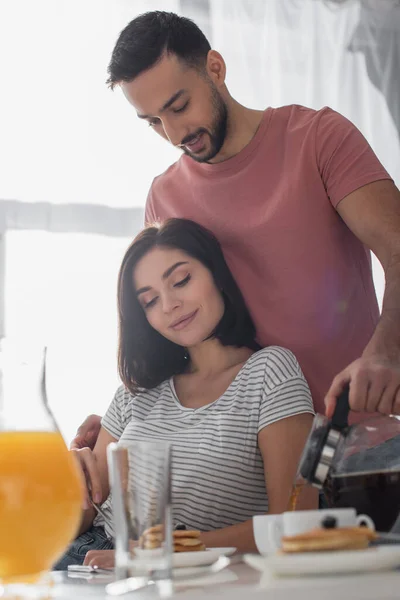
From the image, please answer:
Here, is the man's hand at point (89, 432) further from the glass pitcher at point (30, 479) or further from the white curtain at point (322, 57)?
the white curtain at point (322, 57)

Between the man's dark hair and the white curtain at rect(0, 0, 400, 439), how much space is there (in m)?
1.05

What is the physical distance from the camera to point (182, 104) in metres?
1.94

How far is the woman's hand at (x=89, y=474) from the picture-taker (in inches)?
62.0

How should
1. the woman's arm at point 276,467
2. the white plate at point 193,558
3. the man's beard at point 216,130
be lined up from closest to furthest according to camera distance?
the white plate at point 193,558 < the woman's arm at point 276,467 < the man's beard at point 216,130

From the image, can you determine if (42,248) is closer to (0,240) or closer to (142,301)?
(0,240)

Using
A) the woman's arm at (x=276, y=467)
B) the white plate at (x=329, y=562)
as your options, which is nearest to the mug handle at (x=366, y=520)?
the white plate at (x=329, y=562)

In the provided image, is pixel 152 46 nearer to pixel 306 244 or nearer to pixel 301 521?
pixel 306 244

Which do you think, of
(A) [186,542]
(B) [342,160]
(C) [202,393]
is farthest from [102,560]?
(B) [342,160]

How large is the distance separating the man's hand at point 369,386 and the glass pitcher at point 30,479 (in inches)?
18.6

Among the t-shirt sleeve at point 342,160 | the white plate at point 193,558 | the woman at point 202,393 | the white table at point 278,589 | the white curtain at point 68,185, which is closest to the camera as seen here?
the white table at point 278,589

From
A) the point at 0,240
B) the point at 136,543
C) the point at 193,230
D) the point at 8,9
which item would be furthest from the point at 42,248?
the point at 136,543

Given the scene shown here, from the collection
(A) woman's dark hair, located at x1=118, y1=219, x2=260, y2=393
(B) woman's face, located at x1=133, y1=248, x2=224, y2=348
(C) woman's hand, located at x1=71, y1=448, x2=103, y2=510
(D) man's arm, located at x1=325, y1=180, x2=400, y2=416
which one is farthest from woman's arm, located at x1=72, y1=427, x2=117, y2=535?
(D) man's arm, located at x1=325, y1=180, x2=400, y2=416

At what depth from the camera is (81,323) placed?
2.96m

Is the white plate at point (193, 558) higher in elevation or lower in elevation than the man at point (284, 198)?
lower
